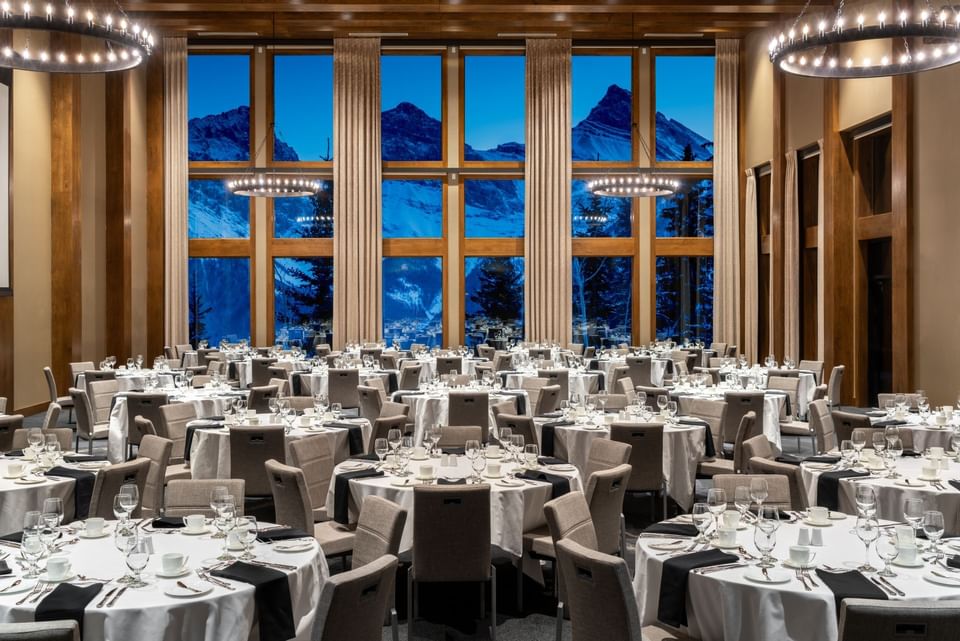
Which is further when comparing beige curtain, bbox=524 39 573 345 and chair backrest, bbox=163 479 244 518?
beige curtain, bbox=524 39 573 345

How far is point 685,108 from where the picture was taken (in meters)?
19.4

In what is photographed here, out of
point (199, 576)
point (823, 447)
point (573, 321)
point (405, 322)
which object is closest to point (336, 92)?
point (405, 322)

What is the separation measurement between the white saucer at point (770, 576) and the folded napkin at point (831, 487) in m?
2.11

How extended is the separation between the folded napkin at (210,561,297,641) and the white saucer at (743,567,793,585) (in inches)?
66.4

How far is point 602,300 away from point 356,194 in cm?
584

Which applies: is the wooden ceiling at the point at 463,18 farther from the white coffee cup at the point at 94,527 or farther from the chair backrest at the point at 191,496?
the white coffee cup at the point at 94,527

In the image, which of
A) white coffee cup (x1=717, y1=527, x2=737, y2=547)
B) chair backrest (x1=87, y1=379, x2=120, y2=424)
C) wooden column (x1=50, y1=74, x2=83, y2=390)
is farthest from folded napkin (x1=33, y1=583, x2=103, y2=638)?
wooden column (x1=50, y1=74, x2=83, y2=390)

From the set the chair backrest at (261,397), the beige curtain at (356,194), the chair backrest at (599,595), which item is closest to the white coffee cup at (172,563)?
the chair backrest at (599,595)

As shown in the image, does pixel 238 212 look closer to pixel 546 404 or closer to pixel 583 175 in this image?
pixel 583 175

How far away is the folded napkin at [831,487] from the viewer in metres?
5.13

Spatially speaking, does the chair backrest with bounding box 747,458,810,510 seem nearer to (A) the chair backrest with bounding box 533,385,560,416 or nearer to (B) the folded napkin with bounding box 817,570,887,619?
(B) the folded napkin with bounding box 817,570,887,619

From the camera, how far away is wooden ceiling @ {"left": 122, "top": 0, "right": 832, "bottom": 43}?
14.9m

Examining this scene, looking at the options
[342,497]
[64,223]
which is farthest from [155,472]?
[64,223]

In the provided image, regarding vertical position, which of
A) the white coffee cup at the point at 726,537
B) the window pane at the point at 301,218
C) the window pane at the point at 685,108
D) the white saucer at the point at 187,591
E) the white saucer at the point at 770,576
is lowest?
the white saucer at the point at 770,576
